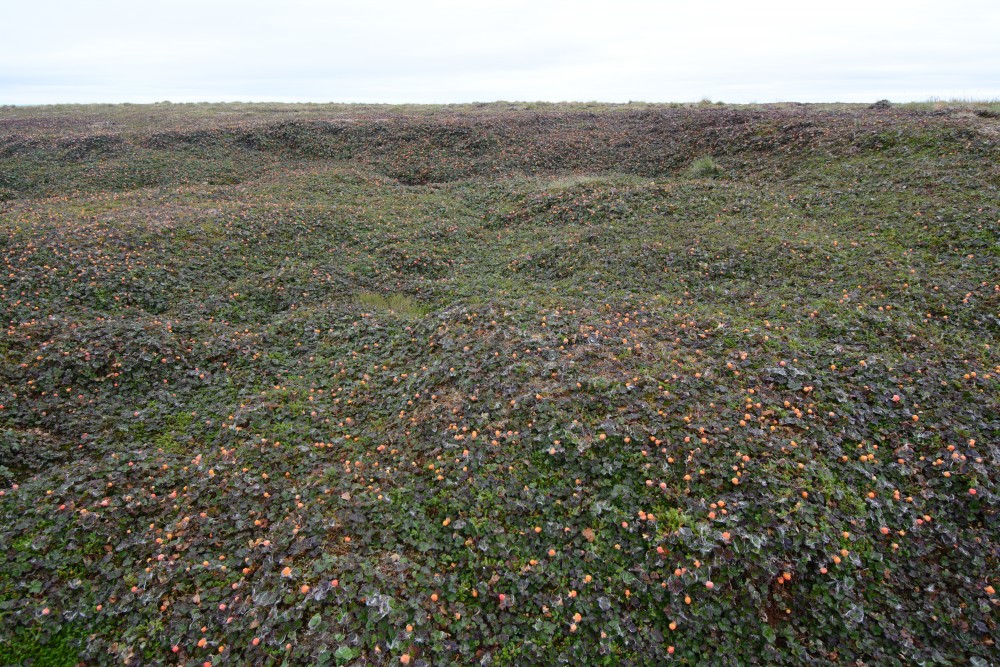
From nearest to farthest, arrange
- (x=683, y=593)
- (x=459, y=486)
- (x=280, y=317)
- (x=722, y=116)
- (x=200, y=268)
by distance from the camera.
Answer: (x=683, y=593) < (x=459, y=486) < (x=280, y=317) < (x=200, y=268) < (x=722, y=116)

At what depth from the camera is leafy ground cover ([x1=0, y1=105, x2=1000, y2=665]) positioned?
19.7 feet

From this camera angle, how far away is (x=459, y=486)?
7.62 meters

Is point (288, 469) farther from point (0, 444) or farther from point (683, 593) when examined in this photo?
point (683, 593)

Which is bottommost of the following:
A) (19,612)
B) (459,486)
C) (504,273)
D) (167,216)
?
(19,612)

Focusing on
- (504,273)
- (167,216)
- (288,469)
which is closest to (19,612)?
(288,469)

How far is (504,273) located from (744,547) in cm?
1150

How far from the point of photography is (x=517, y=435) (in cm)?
818

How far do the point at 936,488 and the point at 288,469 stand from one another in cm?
945

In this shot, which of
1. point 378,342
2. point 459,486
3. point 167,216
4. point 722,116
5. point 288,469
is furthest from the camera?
point 722,116

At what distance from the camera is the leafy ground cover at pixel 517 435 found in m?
6.00

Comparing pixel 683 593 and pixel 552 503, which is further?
pixel 552 503

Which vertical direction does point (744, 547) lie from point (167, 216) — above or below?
below

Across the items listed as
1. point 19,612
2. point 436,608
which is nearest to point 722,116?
point 436,608

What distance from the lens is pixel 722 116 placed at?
30750mm
